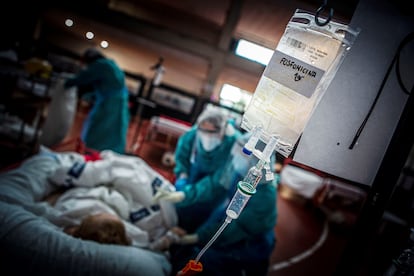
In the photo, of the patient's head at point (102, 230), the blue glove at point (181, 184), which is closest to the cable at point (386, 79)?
the patient's head at point (102, 230)

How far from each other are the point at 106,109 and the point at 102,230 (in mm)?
1887

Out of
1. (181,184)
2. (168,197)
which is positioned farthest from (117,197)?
(181,184)

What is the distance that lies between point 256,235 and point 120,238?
90 centimetres

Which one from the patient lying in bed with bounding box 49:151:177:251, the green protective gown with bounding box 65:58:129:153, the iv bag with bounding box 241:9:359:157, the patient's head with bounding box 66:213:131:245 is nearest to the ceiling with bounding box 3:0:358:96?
the green protective gown with bounding box 65:58:129:153

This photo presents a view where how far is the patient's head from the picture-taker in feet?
4.28

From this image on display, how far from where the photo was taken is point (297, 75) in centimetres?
61

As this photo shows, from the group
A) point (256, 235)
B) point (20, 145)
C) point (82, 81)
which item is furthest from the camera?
point (82, 81)

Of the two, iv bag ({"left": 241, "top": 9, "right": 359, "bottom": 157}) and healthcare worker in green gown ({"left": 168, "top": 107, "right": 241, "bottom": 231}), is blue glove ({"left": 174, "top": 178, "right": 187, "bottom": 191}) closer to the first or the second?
healthcare worker in green gown ({"left": 168, "top": 107, "right": 241, "bottom": 231})

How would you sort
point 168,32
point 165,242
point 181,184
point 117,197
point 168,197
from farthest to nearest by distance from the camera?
1. point 168,32
2. point 181,184
3. point 168,197
4. point 117,197
5. point 165,242

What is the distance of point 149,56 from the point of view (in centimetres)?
793

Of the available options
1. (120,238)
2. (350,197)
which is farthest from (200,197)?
(350,197)

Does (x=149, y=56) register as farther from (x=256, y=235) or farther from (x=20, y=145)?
(x=256, y=235)

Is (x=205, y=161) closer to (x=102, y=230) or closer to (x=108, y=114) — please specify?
(x=102, y=230)

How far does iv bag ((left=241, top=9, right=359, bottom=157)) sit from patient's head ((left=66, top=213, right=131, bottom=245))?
3.33 ft
